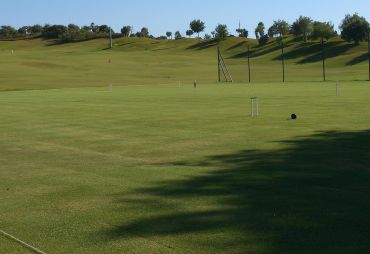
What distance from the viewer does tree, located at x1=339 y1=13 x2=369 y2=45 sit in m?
126

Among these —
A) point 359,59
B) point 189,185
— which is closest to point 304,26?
point 359,59

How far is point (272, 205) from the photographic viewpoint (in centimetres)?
864

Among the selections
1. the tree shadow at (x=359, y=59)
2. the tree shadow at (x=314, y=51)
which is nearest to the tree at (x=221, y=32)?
the tree shadow at (x=314, y=51)

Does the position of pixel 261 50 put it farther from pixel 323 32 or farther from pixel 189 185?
pixel 189 185

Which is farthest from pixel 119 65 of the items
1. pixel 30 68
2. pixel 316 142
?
pixel 316 142

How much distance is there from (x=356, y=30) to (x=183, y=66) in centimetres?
3846

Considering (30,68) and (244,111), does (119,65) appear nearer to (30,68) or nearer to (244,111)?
(30,68)

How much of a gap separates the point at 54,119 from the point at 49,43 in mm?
172746

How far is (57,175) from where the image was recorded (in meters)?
11.8

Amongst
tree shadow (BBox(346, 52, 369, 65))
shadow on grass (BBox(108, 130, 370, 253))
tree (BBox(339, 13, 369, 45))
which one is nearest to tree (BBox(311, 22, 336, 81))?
tree (BBox(339, 13, 369, 45))

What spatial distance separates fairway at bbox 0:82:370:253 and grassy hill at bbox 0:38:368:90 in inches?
2222

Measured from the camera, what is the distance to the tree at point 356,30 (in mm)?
126256

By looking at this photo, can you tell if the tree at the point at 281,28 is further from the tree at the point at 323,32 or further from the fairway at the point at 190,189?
the fairway at the point at 190,189

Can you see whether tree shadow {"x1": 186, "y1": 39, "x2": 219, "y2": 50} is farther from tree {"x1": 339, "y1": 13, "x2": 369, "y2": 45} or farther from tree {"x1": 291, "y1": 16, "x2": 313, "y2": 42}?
tree {"x1": 339, "y1": 13, "x2": 369, "y2": 45}
